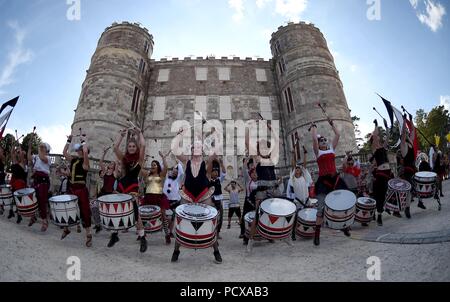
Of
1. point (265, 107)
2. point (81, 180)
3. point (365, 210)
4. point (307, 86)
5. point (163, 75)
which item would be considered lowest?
point (365, 210)

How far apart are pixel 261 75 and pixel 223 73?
143 inches

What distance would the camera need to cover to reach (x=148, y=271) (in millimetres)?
4078

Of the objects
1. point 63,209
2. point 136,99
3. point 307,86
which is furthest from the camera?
point 136,99

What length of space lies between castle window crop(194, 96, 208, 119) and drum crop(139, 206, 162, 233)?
1741 cm

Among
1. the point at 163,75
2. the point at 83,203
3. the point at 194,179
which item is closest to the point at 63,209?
the point at 83,203

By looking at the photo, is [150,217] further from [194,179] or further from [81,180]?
[194,179]

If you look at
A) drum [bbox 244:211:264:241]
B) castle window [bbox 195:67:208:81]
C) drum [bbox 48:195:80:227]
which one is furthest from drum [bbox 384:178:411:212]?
castle window [bbox 195:67:208:81]

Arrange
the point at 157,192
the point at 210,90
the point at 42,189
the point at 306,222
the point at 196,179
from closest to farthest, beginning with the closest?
the point at 196,179 < the point at 306,222 < the point at 157,192 < the point at 42,189 < the point at 210,90

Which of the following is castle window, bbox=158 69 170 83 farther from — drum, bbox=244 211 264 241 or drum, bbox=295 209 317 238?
drum, bbox=295 209 317 238

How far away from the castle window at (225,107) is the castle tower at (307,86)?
15.7 ft

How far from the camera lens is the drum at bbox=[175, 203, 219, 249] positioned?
4160 millimetres

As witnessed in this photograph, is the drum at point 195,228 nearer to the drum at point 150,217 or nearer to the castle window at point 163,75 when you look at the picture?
the drum at point 150,217

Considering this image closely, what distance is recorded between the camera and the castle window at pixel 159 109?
78.1ft

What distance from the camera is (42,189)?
23.9ft
